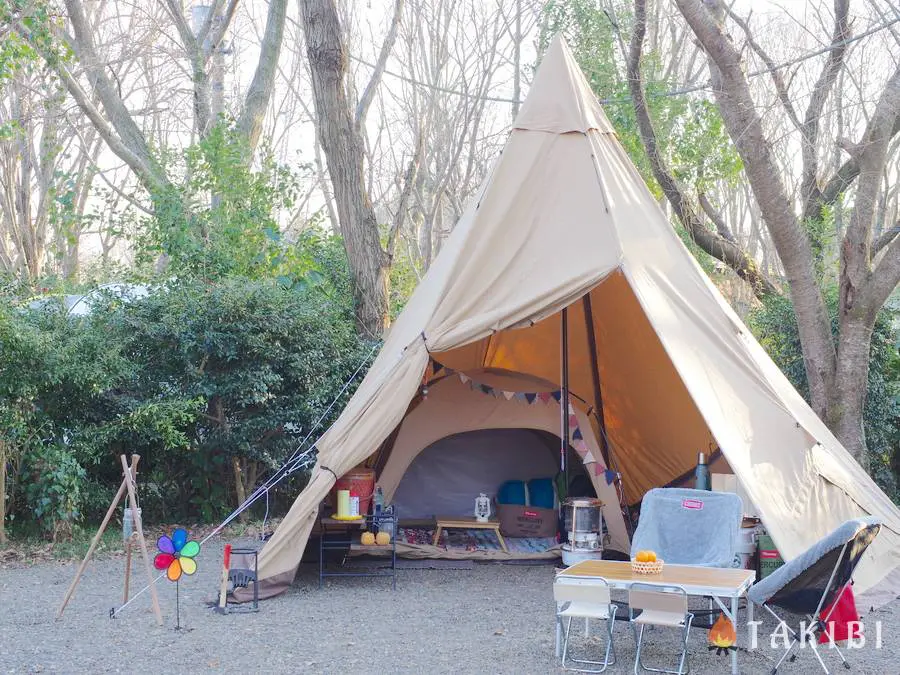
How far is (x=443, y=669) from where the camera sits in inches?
172

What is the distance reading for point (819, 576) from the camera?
4055 millimetres

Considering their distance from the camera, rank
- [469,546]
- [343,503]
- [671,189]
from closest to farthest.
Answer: [343,503] → [469,546] → [671,189]

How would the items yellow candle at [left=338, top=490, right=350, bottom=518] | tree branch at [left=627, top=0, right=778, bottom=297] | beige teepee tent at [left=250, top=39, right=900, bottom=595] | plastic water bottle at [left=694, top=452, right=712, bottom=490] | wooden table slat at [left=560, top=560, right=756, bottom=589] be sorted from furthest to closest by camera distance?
tree branch at [left=627, top=0, right=778, bottom=297]
plastic water bottle at [left=694, top=452, right=712, bottom=490]
yellow candle at [left=338, top=490, right=350, bottom=518]
beige teepee tent at [left=250, top=39, right=900, bottom=595]
wooden table slat at [left=560, top=560, right=756, bottom=589]

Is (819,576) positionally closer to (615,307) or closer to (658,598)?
(658,598)

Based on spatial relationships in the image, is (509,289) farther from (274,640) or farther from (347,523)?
(274,640)

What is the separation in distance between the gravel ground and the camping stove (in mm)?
269

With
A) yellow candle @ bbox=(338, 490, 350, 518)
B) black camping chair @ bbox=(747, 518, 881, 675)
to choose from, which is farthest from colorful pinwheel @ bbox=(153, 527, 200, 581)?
black camping chair @ bbox=(747, 518, 881, 675)

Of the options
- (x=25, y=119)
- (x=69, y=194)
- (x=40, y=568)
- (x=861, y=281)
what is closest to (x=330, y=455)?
(x=40, y=568)

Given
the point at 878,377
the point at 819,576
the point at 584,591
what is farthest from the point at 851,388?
the point at 584,591

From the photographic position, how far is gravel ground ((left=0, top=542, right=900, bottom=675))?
14.5 feet

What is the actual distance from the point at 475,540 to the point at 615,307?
6.70 ft

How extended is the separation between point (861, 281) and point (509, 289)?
3.32 m

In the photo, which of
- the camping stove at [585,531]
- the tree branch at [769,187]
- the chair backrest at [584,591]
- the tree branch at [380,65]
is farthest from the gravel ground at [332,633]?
the tree branch at [380,65]

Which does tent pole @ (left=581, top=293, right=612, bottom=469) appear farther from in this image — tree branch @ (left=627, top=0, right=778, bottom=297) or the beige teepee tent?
tree branch @ (left=627, top=0, right=778, bottom=297)
